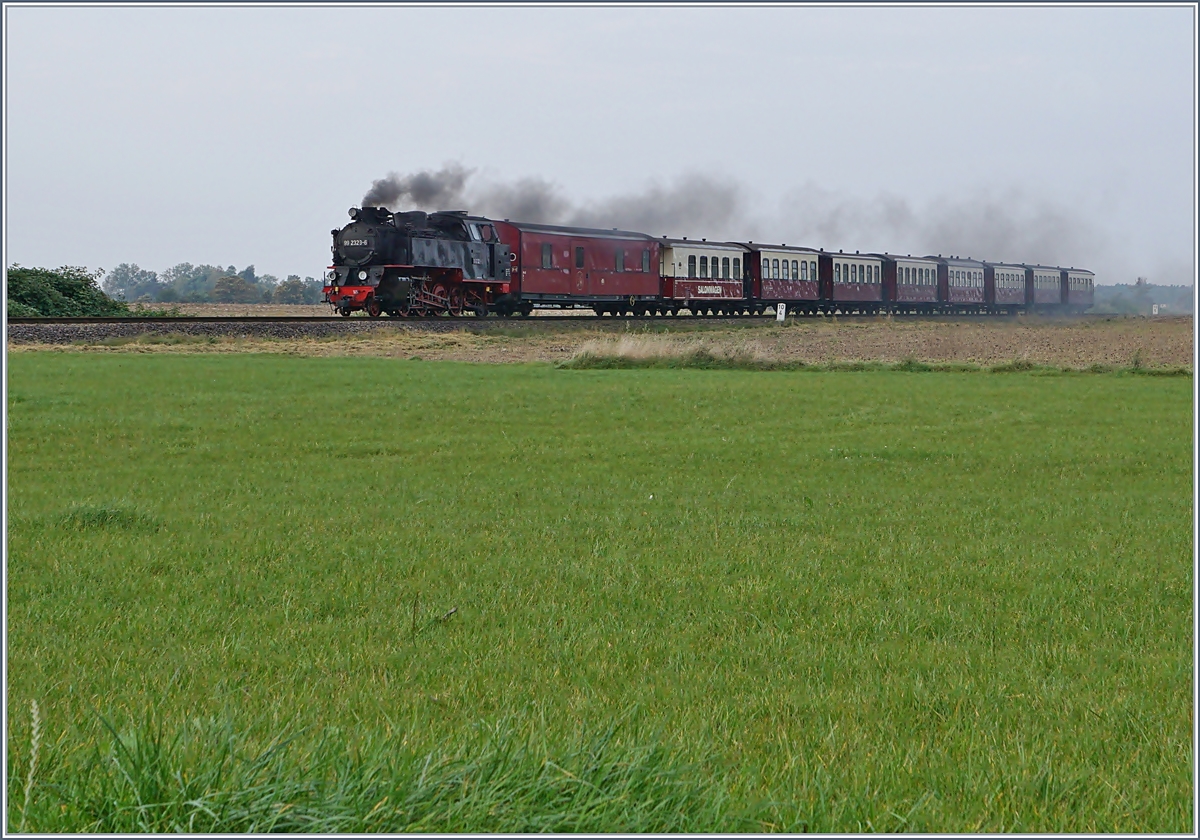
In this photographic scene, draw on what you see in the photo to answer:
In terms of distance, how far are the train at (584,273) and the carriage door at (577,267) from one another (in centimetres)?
5

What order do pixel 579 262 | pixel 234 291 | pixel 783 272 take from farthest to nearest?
pixel 234 291 → pixel 783 272 → pixel 579 262

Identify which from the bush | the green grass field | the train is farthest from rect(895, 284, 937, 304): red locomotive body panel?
the green grass field

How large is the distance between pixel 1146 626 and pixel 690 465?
7654 millimetres

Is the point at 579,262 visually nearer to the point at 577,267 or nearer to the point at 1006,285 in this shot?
the point at 577,267

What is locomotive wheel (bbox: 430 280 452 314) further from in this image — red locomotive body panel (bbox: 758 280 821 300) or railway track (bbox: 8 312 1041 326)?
red locomotive body panel (bbox: 758 280 821 300)

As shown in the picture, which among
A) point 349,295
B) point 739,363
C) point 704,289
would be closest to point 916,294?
point 704,289

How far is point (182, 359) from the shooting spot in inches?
1091

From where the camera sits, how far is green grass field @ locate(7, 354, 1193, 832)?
357cm

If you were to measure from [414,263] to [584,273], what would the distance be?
26.0ft

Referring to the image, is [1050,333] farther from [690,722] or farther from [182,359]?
[690,722]

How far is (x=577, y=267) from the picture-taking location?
45125 millimetres

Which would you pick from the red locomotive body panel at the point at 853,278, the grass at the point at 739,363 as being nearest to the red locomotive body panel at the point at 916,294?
the red locomotive body panel at the point at 853,278

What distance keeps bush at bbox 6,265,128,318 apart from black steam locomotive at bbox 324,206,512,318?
38.9 feet

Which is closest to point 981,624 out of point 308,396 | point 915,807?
point 915,807
